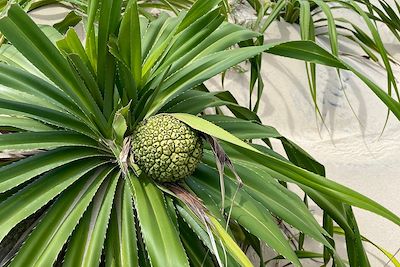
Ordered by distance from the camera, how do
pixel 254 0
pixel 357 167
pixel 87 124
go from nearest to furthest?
pixel 87 124
pixel 357 167
pixel 254 0

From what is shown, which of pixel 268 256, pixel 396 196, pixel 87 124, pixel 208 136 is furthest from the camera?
pixel 396 196

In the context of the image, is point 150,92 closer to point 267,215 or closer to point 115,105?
point 115,105

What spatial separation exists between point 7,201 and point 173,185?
8.2 inches

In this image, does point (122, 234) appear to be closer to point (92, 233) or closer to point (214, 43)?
point (92, 233)

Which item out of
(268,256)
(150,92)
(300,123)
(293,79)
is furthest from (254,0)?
(150,92)

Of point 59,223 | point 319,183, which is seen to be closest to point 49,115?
point 59,223

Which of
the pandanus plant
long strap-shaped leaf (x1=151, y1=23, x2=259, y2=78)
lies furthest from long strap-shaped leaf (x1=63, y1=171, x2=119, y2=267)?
long strap-shaped leaf (x1=151, y1=23, x2=259, y2=78)

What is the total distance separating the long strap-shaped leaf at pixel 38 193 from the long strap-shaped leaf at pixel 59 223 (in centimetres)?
2

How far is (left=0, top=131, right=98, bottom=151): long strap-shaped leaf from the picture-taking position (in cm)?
69

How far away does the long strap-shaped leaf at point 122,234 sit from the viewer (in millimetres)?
662

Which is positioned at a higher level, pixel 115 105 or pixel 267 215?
pixel 115 105

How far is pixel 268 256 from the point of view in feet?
3.73

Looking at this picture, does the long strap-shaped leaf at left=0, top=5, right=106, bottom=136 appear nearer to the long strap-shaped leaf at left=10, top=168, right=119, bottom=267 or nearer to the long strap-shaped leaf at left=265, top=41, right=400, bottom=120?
the long strap-shaped leaf at left=10, top=168, right=119, bottom=267

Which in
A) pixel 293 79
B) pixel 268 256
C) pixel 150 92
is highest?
pixel 150 92
